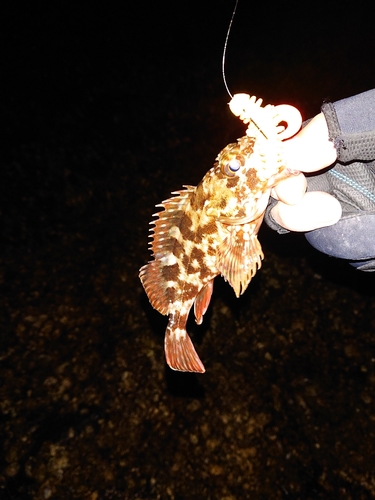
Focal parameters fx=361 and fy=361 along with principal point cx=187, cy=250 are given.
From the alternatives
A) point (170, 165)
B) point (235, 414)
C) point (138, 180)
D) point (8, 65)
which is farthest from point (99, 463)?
point (8, 65)

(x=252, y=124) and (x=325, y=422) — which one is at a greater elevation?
(x=252, y=124)

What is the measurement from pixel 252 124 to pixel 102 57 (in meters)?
11.4

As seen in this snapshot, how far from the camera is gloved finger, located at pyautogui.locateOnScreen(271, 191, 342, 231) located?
2.27 m

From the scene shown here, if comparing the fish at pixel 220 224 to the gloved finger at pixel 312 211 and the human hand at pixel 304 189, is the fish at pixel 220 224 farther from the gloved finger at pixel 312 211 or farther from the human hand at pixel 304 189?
the gloved finger at pixel 312 211

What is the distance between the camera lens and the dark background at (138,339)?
190 inches

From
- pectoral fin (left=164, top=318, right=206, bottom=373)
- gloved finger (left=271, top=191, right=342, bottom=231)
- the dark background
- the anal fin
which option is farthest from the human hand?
the dark background

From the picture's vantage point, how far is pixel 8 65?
34.9ft

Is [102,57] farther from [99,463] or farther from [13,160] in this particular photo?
[99,463]

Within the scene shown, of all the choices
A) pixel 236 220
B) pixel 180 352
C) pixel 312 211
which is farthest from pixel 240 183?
pixel 180 352

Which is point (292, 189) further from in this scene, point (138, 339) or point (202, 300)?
point (138, 339)

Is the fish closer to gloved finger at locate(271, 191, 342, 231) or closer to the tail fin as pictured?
the tail fin

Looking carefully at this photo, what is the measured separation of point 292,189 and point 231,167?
0.42 m

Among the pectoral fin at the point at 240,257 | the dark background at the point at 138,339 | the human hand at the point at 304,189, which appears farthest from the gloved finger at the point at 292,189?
the dark background at the point at 138,339

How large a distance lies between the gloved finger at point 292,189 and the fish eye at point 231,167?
282 millimetres
